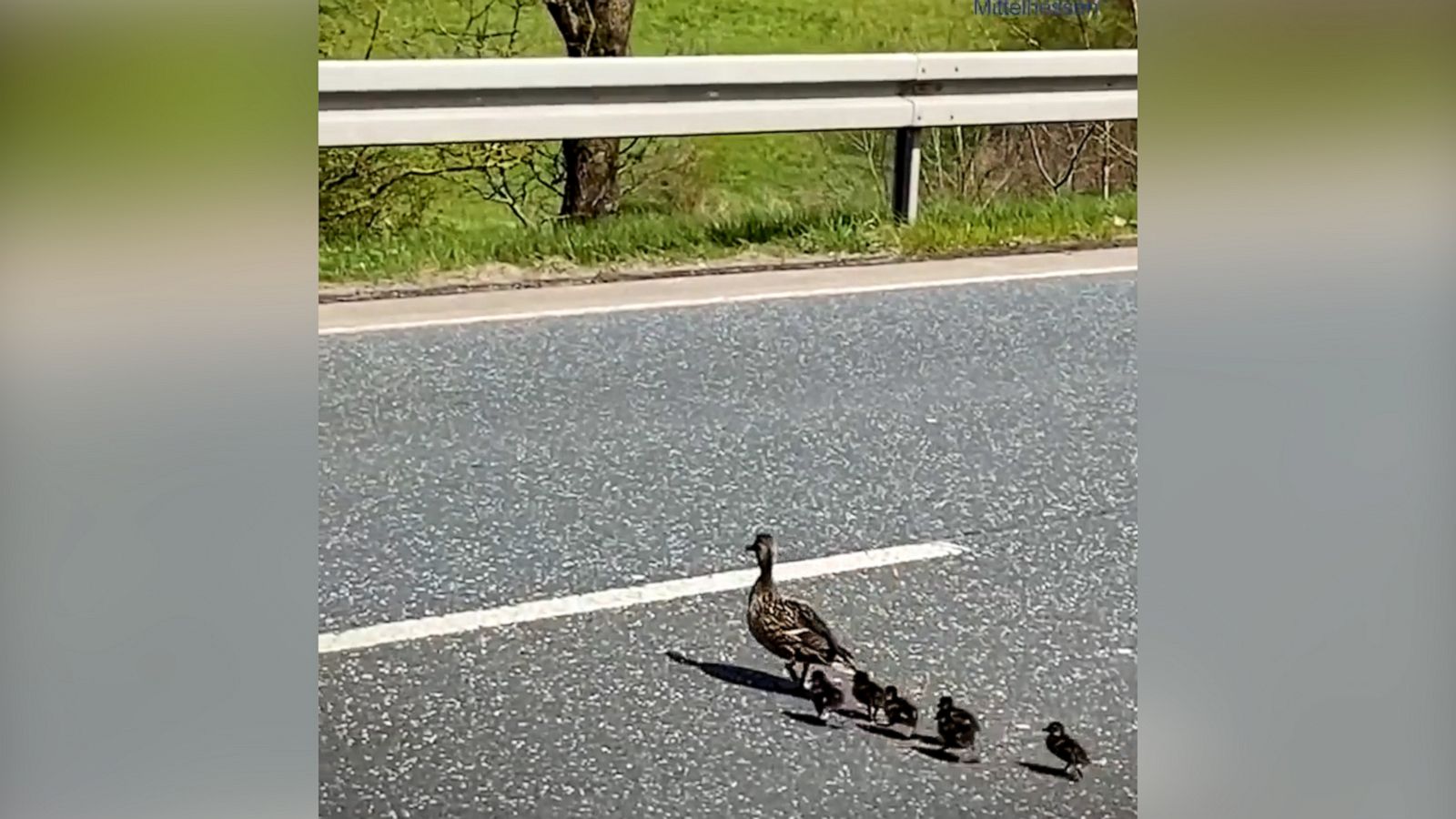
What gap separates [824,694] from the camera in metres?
2.38

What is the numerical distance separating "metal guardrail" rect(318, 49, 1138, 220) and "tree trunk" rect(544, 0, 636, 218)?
0.07m

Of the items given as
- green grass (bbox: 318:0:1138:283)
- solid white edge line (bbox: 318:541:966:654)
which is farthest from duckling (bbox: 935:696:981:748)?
green grass (bbox: 318:0:1138:283)

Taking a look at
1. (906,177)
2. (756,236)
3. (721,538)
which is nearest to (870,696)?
(721,538)

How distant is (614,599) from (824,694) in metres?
0.47

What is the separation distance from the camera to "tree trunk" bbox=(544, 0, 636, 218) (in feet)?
11.9

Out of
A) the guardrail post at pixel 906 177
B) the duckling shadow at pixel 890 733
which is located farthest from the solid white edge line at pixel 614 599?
the guardrail post at pixel 906 177

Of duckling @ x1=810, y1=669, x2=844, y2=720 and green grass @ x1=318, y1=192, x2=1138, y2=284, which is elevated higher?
green grass @ x1=318, y1=192, x2=1138, y2=284

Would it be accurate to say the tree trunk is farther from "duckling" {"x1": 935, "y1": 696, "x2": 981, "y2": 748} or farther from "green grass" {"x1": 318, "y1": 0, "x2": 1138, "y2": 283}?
"duckling" {"x1": 935, "y1": 696, "x2": 981, "y2": 748}

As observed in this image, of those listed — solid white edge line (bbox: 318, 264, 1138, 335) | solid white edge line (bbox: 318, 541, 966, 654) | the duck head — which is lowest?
solid white edge line (bbox: 318, 541, 966, 654)

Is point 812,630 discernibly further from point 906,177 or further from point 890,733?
point 906,177

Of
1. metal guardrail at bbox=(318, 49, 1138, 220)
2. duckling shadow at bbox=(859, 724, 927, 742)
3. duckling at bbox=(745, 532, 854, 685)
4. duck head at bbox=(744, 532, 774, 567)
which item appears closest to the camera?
duckling shadow at bbox=(859, 724, 927, 742)
